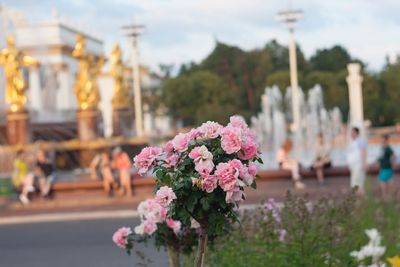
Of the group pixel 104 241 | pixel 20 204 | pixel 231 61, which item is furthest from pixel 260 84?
pixel 104 241

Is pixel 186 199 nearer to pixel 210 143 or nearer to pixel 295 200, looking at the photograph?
pixel 210 143

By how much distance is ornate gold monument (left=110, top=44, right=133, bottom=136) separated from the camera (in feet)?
115

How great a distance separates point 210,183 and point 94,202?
17648mm

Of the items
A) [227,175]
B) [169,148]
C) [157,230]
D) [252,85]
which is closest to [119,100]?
[157,230]

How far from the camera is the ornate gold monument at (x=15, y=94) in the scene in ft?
105

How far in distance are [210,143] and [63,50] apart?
69.1 m

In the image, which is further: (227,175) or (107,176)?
(107,176)

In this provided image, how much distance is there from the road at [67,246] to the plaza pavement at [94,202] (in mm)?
971

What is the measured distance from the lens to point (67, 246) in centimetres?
1444

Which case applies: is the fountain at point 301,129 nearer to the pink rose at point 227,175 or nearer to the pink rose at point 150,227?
the pink rose at point 150,227

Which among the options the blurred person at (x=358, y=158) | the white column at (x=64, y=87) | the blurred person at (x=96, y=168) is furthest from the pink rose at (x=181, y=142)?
the white column at (x=64, y=87)

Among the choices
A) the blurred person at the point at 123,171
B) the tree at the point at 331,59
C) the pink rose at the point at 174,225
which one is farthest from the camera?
the tree at the point at 331,59

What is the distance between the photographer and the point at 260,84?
Result: 3078 inches

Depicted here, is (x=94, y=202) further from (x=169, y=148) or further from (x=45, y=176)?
(x=169, y=148)
